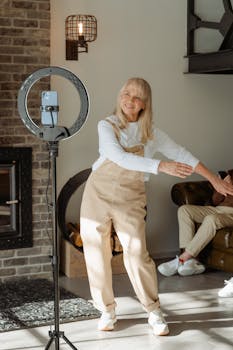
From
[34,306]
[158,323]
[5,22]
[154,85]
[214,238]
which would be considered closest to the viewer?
[158,323]

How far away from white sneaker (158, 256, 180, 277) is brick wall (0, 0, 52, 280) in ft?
3.51

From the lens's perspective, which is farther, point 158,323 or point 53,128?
point 158,323

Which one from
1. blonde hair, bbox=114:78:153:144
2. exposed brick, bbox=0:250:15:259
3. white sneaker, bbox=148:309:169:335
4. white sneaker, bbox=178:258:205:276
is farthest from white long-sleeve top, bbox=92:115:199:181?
white sneaker, bbox=178:258:205:276

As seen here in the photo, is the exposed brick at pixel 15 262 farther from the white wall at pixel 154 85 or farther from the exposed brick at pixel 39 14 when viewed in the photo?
the exposed brick at pixel 39 14

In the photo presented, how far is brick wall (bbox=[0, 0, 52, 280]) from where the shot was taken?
17.9 feet

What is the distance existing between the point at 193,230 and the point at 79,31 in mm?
2028

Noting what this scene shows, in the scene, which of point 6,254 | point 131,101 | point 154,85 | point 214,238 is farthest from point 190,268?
point 131,101

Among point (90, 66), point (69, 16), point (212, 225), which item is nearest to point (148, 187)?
point (212, 225)

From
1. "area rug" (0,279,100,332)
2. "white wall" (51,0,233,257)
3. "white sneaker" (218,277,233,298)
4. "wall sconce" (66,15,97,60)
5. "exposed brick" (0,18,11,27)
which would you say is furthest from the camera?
"white wall" (51,0,233,257)

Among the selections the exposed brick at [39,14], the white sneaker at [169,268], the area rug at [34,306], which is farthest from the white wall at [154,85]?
the area rug at [34,306]

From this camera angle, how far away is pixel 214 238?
19.5 feet

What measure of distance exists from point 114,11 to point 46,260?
235 centimetres

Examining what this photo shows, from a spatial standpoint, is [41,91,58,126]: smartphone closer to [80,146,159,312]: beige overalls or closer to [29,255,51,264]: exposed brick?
[80,146,159,312]: beige overalls

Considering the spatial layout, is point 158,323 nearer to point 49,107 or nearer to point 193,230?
point 49,107
